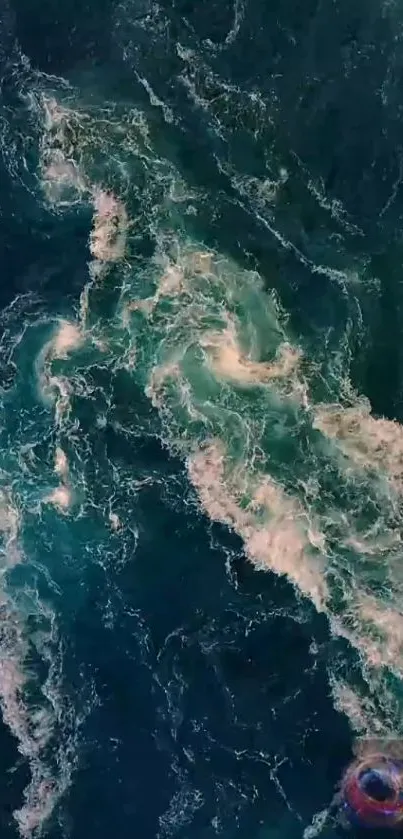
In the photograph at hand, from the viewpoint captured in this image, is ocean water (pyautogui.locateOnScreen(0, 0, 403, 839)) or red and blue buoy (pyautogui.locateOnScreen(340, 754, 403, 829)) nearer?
ocean water (pyautogui.locateOnScreen(0, 0, 403, 839))

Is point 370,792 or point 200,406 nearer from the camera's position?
point 200,406

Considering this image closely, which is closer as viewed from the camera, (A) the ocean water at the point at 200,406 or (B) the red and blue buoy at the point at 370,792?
(A) the ocean water at the point at 200,406

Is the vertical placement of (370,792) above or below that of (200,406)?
below

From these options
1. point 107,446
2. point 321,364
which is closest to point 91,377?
point 107,446
